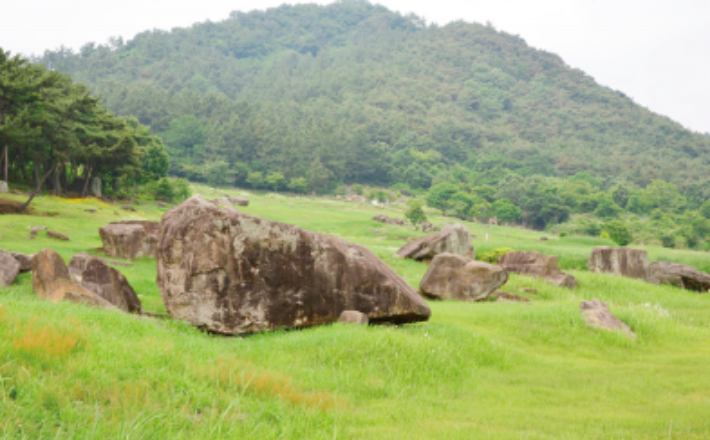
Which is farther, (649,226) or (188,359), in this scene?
(649,226)

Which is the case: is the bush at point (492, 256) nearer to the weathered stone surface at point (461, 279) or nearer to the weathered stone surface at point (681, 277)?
the weathered stone surface at point (681, 277)

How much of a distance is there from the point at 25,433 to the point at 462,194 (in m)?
105

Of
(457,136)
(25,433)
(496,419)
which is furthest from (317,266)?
(457,136)

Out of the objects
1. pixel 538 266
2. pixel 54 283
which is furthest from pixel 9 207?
pixel 538 266

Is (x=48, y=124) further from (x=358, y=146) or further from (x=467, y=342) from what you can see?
(x=358, y=146)

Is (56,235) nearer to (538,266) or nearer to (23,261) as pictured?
(23,261)

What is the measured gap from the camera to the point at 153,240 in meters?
23.3

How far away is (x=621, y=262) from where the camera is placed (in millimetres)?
25312

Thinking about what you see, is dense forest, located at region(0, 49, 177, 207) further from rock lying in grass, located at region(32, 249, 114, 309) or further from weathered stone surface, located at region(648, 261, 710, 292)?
weathered stone surface, located at region(648, 261, 710, 292)

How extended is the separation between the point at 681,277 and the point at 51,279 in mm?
25558

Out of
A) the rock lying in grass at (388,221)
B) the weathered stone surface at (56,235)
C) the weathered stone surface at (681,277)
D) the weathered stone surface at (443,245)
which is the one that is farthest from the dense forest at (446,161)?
the weathered stone surface at (56,235)

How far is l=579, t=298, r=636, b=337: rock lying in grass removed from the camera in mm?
13966

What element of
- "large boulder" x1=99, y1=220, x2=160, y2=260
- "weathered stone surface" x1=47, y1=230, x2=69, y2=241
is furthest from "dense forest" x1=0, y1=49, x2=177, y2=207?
"large boulder" x1=99, y1=220, x2=160, y2=260

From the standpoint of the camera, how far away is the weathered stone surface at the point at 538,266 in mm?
21953
